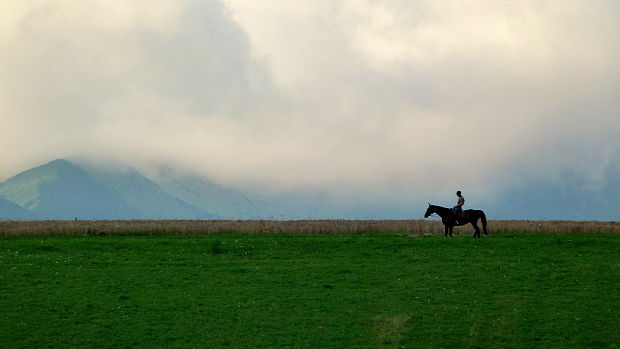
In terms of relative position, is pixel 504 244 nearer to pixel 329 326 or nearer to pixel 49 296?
pixel 329 326

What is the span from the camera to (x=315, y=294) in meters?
37.6

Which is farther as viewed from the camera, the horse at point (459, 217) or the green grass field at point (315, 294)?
the horse at point (459, 217)

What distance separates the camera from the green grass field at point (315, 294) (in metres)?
31.3

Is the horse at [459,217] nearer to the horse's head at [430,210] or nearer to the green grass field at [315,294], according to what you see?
the horse's head at [430,210]

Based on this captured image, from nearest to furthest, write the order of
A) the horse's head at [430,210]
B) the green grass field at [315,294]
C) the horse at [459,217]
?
the green grass field at [315,294] < the horse at [459,217] < the horse's head at [430,210]

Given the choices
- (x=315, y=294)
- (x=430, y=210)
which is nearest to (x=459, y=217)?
(x=430, y=210)

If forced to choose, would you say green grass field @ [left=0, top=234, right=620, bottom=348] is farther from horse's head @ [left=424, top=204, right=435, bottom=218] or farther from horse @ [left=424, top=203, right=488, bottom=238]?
horse's head @ [left=424, top=204, right=435, bottom=218]

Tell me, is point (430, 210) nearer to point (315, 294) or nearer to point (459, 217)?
point (459, 217)

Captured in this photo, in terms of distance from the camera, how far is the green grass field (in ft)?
103

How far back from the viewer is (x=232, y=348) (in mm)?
29859

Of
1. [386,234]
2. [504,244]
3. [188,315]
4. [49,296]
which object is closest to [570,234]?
[504,244]

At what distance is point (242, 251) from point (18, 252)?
16815mm

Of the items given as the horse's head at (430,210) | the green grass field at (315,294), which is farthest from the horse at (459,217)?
the green grass field at (315,294)

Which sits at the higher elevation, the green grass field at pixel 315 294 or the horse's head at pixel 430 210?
the horse's head at pixel 430 210
